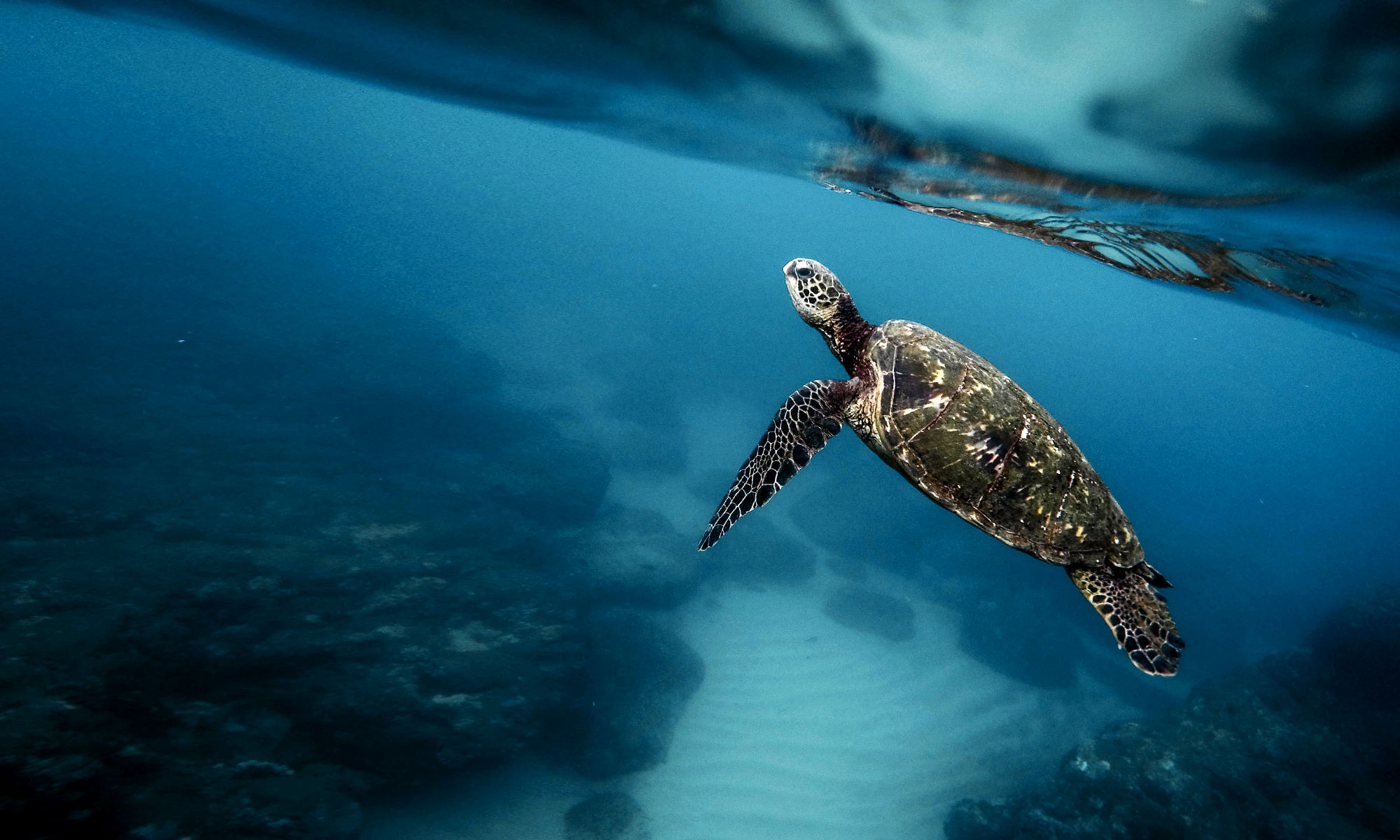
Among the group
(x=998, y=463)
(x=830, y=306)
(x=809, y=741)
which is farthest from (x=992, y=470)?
(x=809, y=741)

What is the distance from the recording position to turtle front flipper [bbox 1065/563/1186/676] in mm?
4031

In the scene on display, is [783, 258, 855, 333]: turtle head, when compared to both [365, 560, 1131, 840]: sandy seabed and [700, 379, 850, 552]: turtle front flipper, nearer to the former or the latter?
[700, 379, 850, 552]: turtle front flipper

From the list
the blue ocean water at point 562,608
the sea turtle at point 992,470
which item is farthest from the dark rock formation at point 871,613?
the sea turtle at point 992,470

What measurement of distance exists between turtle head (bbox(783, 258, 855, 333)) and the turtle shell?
1.42 m

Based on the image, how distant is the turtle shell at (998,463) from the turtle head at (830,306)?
113 centimetres

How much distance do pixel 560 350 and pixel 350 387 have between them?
11412mm

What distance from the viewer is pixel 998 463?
417 cm

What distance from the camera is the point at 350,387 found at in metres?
18.5

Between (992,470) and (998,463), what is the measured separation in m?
0.07

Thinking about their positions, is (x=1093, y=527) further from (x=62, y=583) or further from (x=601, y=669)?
(x=62, y=583)

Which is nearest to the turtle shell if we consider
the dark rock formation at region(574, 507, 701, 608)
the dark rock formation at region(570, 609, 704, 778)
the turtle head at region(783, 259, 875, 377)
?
the turtle head at region(783, 259, 875, 377)

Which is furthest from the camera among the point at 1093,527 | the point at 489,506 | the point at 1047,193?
the point at 489,506

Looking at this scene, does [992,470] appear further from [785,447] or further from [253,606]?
[253,606]

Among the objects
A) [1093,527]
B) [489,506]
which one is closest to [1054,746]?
[1093,527]
